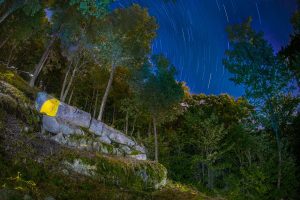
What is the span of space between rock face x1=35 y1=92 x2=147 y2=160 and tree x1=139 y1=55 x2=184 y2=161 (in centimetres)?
492

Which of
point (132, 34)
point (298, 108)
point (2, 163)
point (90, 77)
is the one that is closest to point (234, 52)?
point (298, 108)

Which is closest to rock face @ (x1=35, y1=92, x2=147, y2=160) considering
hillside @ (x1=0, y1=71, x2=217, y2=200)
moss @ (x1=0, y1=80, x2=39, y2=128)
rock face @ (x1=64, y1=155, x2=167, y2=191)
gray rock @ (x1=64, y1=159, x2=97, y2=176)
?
hillside @ (x1=0, y1=71, x2=217, y2=200)

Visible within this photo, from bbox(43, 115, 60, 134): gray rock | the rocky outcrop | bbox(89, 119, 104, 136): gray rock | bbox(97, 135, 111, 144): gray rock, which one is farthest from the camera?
bbox(89, 119, 104, 136): gray rock

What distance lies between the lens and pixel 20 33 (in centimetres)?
2281

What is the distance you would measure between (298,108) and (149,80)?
480 inches

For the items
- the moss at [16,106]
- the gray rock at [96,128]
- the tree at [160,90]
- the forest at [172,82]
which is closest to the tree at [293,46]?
the forest at [172,82]

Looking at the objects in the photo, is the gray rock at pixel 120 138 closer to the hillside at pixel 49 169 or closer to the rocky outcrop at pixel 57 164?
the rocky outcrop at pixel 57 164

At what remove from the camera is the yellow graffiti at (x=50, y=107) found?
1639 cm

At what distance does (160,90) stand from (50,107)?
10.4 m

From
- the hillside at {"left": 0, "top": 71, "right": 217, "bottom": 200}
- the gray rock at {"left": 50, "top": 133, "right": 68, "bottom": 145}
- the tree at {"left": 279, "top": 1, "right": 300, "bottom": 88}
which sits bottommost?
the hillside at {"left": 0, "top": 71, "right": 217, "bottom": 200}

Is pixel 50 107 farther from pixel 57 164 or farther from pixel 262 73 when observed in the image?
pixel 262 73

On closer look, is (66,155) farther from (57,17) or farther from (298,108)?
(298,108)

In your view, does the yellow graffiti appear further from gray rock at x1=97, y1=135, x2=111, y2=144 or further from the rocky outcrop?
gray rock at x1=97, y1=135, x2=111, y2=144

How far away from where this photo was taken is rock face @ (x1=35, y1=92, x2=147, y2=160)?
15.0m
